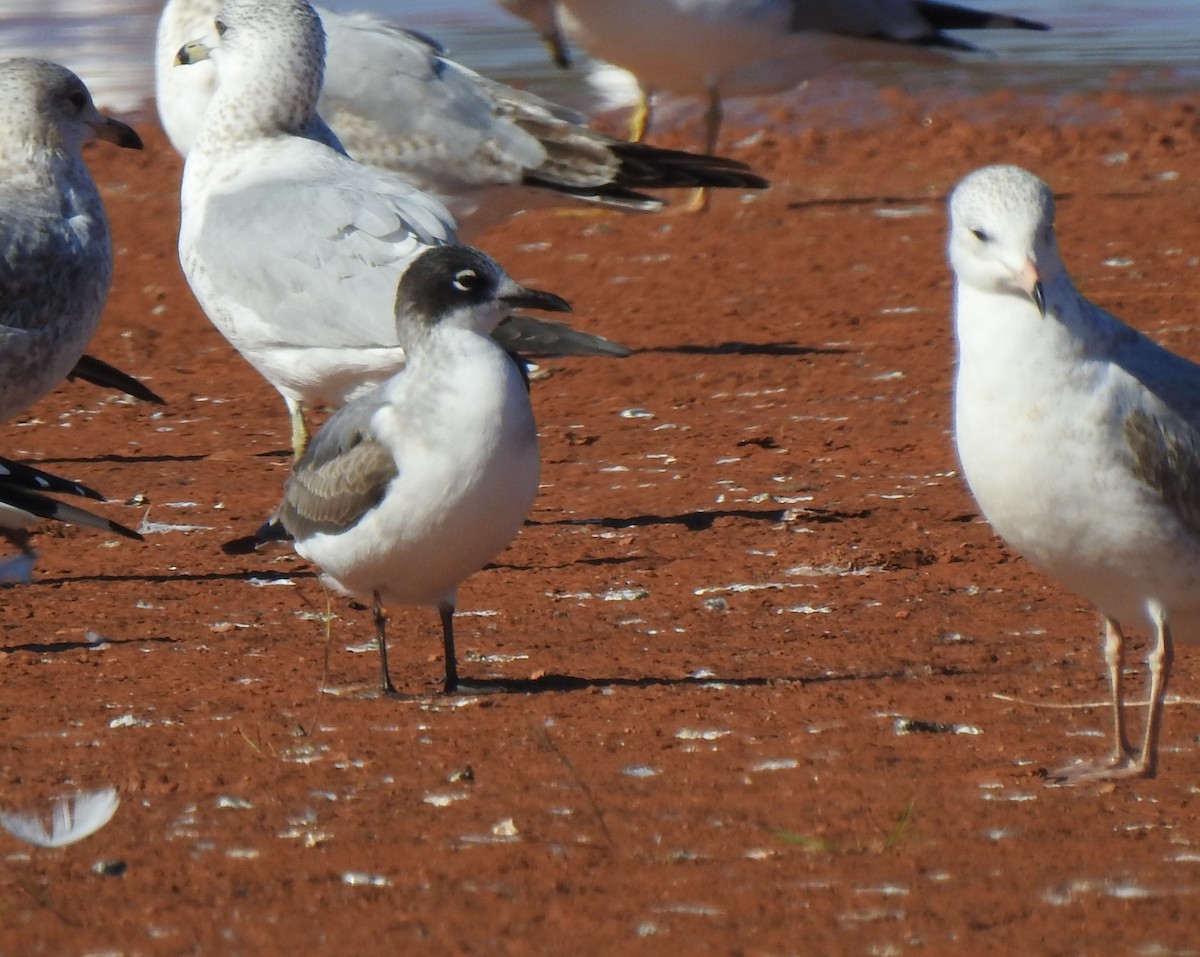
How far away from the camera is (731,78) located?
13016 mm

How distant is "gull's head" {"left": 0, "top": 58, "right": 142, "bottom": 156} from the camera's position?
7516 millimetres

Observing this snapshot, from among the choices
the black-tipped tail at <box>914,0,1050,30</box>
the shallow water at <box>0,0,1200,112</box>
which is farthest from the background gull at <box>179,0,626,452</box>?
the shallow water at <box>0,0,1200,112</box>

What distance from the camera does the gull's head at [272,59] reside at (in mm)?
7629

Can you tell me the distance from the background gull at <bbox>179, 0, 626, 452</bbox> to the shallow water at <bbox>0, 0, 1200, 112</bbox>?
7876 mm

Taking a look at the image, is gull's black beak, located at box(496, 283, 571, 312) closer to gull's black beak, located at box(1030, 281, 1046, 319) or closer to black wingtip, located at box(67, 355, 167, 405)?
gull's black beak, located at box(1030, 281, 1046, 319)

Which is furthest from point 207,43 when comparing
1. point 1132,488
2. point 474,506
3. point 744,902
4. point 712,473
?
point 744,902

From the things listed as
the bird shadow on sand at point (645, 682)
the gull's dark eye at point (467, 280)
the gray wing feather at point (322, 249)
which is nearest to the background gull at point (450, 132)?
the gray wing feather at point (322, 249)

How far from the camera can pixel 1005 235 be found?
14.5 feet

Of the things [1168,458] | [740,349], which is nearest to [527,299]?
[1168,458]

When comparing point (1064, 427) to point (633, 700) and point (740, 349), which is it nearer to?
point (633, 700)

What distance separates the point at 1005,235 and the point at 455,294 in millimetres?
1450

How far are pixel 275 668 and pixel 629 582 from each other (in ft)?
4.03

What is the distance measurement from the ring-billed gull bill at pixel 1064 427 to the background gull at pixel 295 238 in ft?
8.20

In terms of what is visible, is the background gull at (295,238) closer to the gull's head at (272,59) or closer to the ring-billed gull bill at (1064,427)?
the gull's head at (272,59)
